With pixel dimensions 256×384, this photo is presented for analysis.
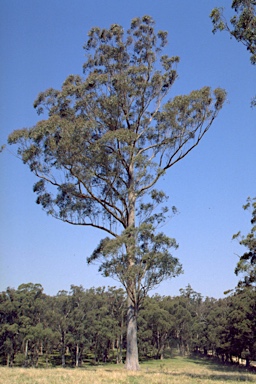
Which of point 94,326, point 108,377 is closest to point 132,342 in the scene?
point 108,377

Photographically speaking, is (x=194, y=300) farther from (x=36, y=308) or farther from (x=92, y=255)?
(x=92, y=255)

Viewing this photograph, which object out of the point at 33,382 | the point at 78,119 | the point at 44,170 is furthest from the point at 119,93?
the point at 33,382

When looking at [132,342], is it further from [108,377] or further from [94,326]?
[94,326]

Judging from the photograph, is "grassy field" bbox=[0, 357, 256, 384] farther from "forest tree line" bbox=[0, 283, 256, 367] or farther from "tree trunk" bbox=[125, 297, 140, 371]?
"forest tree line" bbox=[0, 283, 256, 367]

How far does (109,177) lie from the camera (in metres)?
19.7

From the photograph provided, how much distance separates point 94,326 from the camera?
52625 millimetres

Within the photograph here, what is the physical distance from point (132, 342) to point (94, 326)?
37.2 meters

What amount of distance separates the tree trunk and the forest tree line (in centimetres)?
1916

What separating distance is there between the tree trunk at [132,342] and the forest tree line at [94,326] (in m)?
19.2

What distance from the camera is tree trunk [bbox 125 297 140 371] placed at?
17297 millimetres

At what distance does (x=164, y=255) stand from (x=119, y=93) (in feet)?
29.5

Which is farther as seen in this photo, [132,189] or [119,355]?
[119,355]

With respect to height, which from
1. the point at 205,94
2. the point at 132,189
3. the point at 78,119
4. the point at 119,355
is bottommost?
the point at 119,355

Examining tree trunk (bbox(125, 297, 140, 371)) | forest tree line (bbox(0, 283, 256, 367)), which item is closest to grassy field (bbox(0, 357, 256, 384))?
tree trunk (bbox(125, 297, 140, 371))
